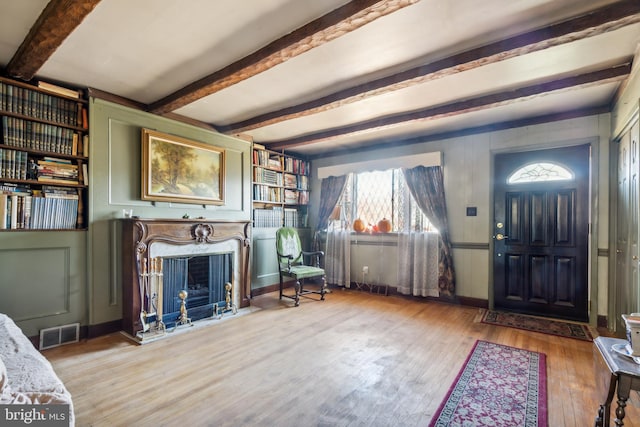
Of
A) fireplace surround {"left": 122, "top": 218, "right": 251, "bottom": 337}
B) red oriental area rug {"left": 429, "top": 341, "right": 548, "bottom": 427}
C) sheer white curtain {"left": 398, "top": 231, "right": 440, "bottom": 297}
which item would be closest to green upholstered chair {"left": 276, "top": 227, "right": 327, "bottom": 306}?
fireplace surround {"left": 122, "top": 218, "right": 251, "bottom": 337}

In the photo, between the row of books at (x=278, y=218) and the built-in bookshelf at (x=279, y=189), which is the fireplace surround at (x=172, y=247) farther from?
the built-in bookshelf at (x=279, y=189)

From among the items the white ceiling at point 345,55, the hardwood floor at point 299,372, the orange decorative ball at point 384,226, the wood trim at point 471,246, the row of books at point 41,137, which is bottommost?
the hardwood floor at point 299,372

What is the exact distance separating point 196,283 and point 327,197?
2716mm

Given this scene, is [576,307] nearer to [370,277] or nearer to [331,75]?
[370,277]

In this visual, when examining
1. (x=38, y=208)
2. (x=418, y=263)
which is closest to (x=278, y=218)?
(x=418, y=263)

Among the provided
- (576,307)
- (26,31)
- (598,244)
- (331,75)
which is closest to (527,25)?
(331,75)

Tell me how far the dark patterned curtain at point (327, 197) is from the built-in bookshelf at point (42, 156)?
11.4ft

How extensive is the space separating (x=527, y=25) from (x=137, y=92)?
3.41 metres

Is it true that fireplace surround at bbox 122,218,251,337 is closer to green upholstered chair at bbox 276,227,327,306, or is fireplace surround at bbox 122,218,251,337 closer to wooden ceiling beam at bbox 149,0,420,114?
green upholstered chair at bbox 276,227,327,306

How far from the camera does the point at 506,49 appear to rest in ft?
7.02

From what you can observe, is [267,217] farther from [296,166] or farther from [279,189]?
[296,166]

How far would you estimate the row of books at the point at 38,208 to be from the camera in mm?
2637

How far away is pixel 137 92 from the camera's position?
3.16 metres

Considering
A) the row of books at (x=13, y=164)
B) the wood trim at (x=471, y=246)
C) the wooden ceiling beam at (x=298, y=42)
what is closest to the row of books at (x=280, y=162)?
the wooden ceiling beam at (x=298, y=42)
